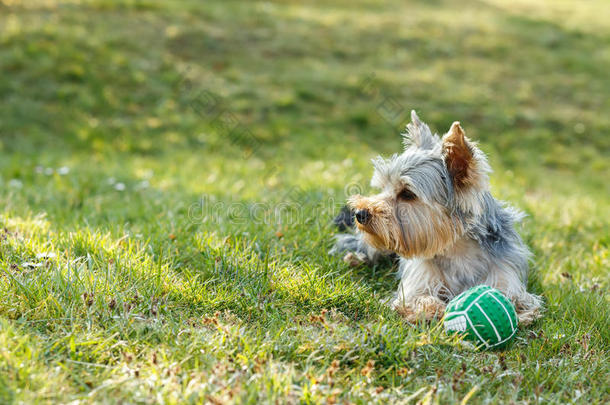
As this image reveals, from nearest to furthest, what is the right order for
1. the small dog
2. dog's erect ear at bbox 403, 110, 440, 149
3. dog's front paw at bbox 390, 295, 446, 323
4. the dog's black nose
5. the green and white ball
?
the green and white ball < dog's front paw at bbox 390, 295, 446, 323 < the small dog < the dog's black nose < dog's erect ear at bbox 403, 110, 440, 149

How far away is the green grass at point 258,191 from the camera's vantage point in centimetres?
347

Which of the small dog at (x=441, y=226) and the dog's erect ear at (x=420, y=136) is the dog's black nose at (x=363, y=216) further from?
the dog's erect ear at (x=420, y=136)

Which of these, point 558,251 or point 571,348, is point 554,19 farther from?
point 571,348

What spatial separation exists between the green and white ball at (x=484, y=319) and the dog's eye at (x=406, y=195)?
90 centimetres

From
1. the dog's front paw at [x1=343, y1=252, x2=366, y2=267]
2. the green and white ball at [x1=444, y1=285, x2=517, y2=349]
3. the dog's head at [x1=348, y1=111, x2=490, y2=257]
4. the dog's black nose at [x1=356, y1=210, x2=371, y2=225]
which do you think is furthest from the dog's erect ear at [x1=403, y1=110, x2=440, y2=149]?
the green and white ball at [x1=444, y1=285, x2=517, y2=349]

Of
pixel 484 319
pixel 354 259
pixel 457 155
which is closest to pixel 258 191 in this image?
pixel 354 259

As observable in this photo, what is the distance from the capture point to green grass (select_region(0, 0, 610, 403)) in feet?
11.4

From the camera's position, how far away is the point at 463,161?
171 inches

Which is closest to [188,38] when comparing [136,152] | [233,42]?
[233,42]

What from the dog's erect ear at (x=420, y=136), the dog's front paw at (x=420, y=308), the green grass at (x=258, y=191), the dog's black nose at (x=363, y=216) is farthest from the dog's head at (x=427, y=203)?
the green grass at (x=258, y=191)

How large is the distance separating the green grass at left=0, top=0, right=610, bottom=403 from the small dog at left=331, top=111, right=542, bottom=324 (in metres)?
0.37

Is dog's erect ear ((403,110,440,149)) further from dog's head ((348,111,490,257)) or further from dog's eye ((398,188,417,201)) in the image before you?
dog's eye ((398,188,417,201))

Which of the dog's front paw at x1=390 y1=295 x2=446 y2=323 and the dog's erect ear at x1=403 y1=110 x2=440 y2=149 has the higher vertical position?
the dog's erect ear at x1=403 y1=110 x2=440 y2=149

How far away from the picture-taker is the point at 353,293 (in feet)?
14.6
